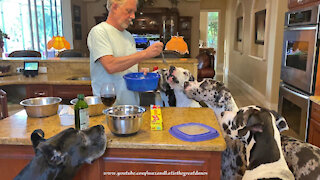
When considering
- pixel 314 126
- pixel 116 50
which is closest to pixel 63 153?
pixel 116 50

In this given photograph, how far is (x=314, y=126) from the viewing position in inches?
104

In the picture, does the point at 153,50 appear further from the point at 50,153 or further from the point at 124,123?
the point at 50,153

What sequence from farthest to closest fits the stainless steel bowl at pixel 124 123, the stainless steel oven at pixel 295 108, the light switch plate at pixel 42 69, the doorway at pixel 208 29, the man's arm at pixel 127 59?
the doorway at pixel 208 29 < the light switch plate at pixel 42 69 < the stainless steel oven at pixel 295 108 < the man's arm at pixel 127 59 < the stainless steel bowl at pixel 124 123

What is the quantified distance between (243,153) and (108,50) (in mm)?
1082

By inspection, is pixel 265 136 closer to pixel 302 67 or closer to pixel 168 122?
pixel 168 122

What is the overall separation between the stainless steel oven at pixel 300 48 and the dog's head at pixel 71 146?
2.36 m

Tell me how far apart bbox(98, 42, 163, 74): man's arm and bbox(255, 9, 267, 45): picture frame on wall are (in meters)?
4.94

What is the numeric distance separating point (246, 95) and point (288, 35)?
3568 millimetres

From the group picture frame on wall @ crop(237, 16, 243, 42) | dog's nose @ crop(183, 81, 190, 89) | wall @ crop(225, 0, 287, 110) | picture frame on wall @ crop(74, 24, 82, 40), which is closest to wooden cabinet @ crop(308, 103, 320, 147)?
dog's nose @ crop(183, 81, 190, 89)

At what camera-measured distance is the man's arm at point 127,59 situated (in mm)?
1739

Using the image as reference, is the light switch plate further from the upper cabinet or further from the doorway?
the doorway

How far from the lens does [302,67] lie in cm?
294

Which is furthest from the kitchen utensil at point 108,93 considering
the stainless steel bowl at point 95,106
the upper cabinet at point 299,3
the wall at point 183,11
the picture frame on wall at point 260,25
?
the wall at point 183,11

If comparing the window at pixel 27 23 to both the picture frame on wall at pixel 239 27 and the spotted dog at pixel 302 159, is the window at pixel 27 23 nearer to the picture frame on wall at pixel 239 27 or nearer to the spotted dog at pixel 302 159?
the picture frame on wall at pixel 239 27
